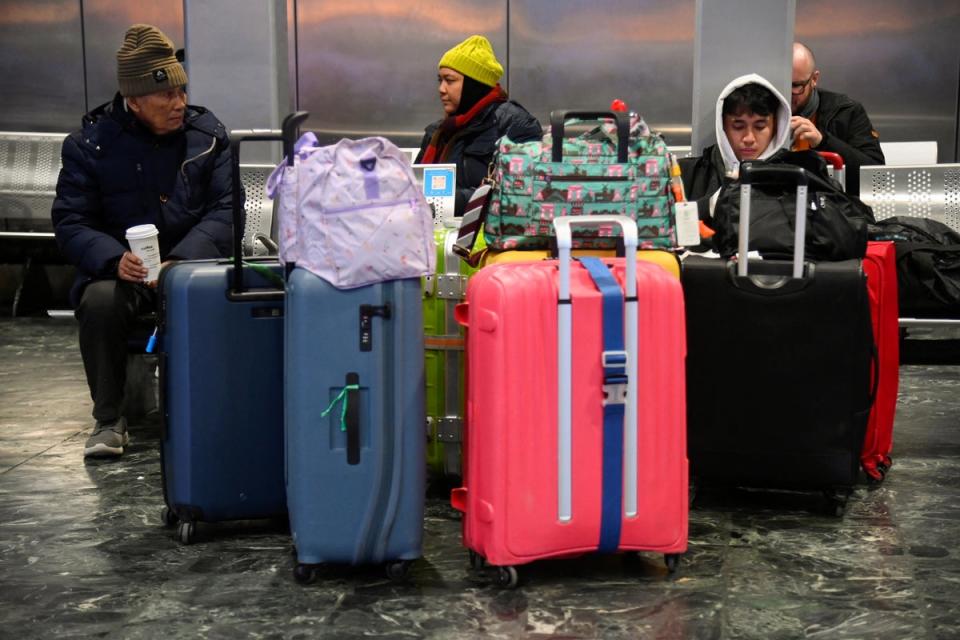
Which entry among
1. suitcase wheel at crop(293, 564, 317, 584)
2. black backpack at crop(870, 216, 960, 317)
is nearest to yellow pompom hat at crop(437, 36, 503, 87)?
black backpack at crop(870, 216, 960, 317)

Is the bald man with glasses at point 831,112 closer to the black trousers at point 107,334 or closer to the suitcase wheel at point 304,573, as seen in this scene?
the black trousers at point 107,334

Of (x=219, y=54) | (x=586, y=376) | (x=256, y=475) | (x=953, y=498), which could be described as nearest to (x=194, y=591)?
(x=256, y=475)

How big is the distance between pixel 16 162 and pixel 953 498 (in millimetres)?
7038

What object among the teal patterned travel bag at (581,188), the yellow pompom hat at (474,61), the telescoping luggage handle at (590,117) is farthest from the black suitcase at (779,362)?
the yellow pompom hat at (474,61)

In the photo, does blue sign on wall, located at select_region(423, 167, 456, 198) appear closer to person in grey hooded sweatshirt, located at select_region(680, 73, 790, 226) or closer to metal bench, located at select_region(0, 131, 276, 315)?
person in grey hooded sweatshirt, located at select_region(680, 73, 790, 226)

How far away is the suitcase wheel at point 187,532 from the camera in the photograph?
3.43m

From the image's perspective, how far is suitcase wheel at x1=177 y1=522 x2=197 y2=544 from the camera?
343 cm

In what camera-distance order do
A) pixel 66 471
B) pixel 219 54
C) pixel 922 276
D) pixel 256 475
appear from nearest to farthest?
pixel 256 475, pixel 66 471, pixel 922 276, pixel 219 54

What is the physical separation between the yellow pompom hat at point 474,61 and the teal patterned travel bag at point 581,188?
2.03 m

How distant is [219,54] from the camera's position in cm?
633

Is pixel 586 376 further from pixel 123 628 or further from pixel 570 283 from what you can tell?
pixel 123 628

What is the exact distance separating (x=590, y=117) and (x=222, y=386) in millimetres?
1274

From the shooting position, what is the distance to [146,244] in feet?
13.4

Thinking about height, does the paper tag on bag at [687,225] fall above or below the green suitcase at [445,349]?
above
